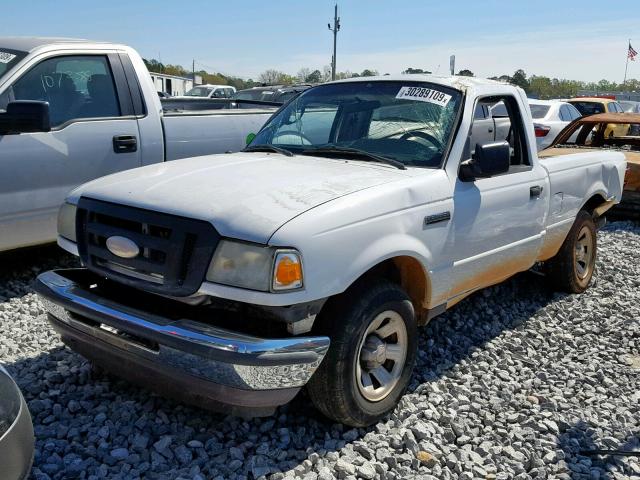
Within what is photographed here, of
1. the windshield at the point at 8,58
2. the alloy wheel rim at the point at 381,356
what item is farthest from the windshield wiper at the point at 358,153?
the windshield at the point at 8,58

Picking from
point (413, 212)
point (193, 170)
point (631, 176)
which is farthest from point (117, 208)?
point (631, 176)

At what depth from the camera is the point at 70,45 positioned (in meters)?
5.46

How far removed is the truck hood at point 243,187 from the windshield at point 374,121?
274mm

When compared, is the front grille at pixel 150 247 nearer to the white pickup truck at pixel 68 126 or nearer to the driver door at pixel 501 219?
the driver door at pixel 501 219

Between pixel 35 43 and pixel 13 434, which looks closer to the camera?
pixel 13 434

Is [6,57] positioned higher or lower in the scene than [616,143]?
higher

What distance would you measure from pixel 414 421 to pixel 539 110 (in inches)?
495

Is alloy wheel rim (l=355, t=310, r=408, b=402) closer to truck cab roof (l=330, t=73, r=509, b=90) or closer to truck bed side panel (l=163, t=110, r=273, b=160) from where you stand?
truck cab roof (l=330, t=73, r=509, b=90)

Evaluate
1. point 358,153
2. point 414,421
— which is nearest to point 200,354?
point 414,421

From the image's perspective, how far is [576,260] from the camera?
5770mm

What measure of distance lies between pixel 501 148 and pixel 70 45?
148 inches

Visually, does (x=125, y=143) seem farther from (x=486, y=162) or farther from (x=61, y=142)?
(x=486, y=162)

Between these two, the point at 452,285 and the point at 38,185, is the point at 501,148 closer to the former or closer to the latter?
the point at 452,285

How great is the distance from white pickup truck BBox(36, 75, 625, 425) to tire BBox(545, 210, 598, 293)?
1.25 meters
